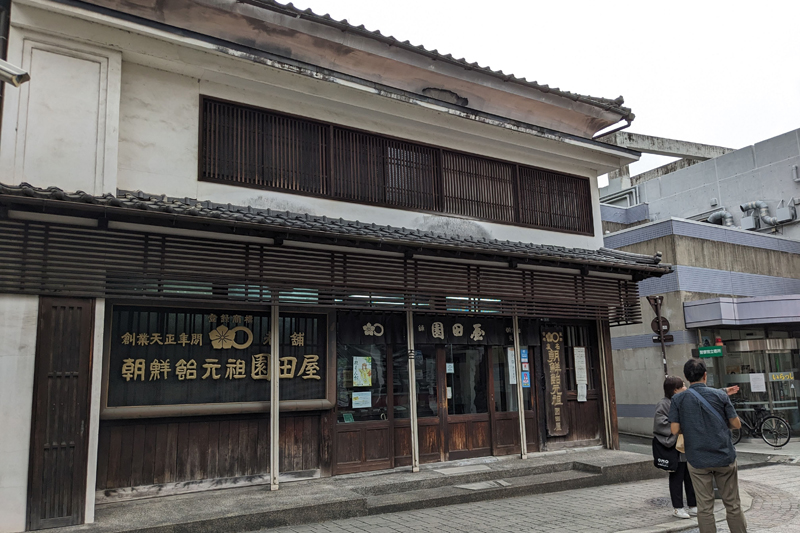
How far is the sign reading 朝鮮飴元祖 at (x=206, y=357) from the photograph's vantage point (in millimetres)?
8750

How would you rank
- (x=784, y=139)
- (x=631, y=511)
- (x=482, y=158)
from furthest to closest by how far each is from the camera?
(x=784, y=139) < (x=482, y=158) < (x=631, y=511)

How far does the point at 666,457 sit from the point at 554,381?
4.86 m

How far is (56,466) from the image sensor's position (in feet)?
24.0

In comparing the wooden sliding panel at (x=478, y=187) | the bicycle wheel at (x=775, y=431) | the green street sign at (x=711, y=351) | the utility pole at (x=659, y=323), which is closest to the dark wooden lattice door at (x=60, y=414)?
the wooden sliding panel at (x=478, y=187)

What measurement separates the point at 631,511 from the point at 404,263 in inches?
210

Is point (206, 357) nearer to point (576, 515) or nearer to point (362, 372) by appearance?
point (362, 372)

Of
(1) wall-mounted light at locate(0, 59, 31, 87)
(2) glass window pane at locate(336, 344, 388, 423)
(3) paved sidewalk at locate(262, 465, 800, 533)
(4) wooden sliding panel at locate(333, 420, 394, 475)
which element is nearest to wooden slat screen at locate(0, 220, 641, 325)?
(2) glass window pane at locate(336, 344, 388, 423)

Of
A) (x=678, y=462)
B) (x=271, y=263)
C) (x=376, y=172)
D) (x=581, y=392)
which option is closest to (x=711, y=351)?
(x=581, y=392)

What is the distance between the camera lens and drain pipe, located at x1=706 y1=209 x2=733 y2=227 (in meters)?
23.1

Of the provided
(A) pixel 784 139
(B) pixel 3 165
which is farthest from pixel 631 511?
(A) pixel 784 139

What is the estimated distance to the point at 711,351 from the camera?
53.1 feet

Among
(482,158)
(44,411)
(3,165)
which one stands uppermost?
(482,158)

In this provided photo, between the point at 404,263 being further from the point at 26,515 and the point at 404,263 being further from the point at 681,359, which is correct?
the point at 681,359

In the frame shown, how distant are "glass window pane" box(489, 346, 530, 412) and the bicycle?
7.72 metres
